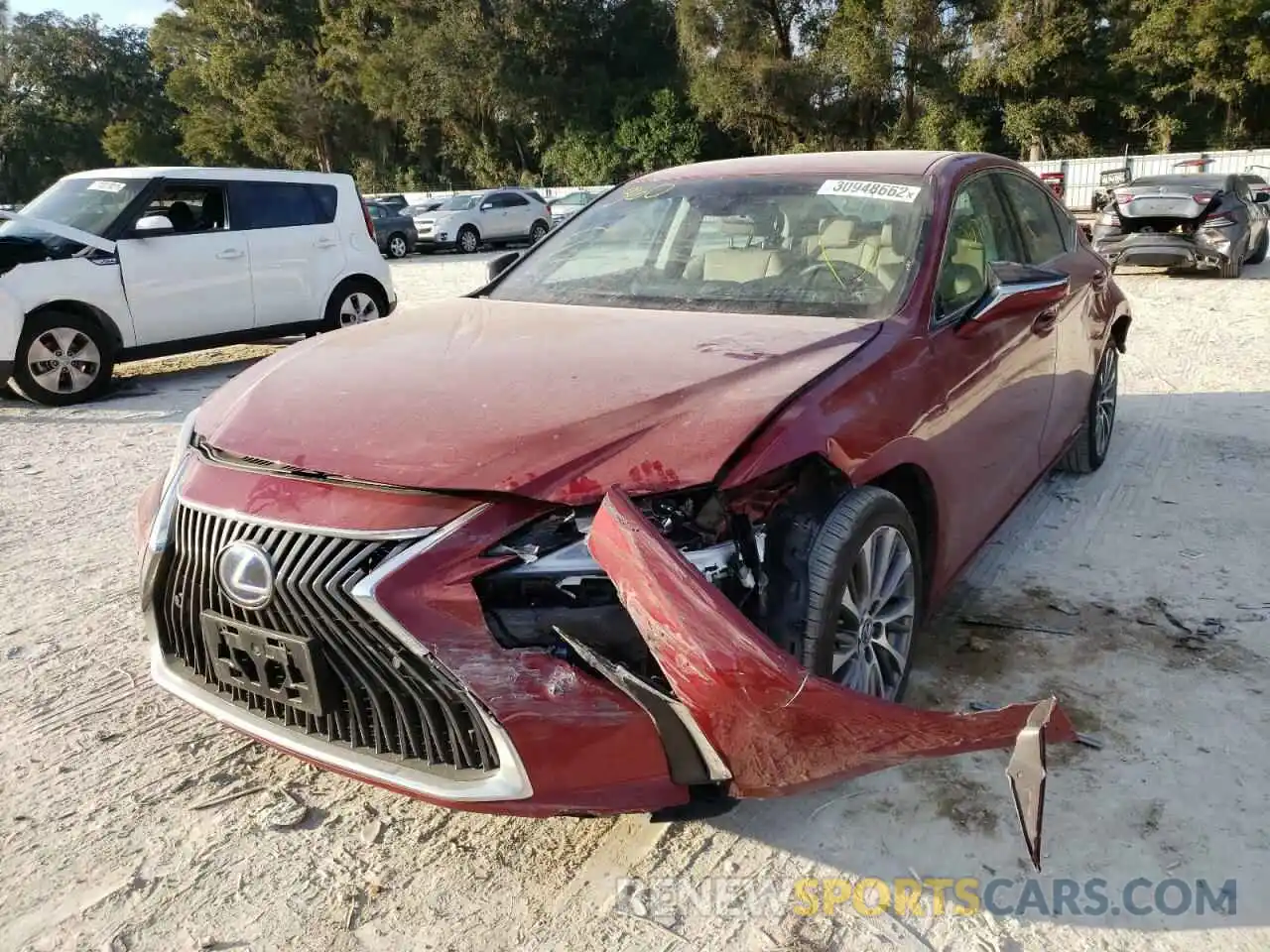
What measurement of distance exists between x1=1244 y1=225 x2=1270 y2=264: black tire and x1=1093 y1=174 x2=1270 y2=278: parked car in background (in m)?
0.60

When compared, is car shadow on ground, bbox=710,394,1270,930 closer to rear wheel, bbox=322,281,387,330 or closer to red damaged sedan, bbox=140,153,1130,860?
red damaged sedan, bbox=140,153,1130,860

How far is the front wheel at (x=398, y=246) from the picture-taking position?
22.1 meters

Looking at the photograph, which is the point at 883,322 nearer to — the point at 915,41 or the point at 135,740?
the point at 135,740

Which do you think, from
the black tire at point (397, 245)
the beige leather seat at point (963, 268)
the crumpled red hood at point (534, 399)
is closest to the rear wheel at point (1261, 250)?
the beige leather seat at point (963, 268)

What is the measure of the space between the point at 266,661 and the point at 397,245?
833 inches

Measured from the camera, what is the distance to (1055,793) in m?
2.63

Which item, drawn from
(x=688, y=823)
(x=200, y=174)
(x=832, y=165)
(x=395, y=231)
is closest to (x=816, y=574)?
(x=688, y=823)

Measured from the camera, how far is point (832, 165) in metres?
3.79

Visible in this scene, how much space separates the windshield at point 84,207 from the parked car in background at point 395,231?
539 inches

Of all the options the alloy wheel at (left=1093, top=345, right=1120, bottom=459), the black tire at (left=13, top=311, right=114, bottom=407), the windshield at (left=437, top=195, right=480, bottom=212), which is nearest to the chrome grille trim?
the alloy wheel at (left=1093, top=345, right=1120, bottom=459)

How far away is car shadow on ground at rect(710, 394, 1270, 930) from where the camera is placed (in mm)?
2373

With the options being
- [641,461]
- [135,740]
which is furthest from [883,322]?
[135,740]

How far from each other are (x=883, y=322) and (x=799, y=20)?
38521 millimetres

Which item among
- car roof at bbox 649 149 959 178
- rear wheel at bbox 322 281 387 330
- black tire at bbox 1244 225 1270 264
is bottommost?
black tire at bbox 1244 225 1270 264
